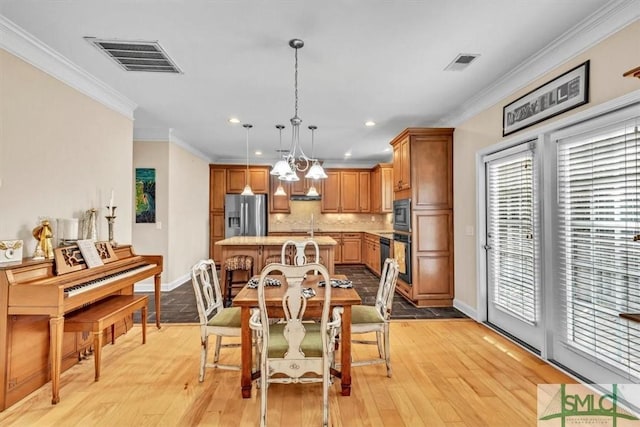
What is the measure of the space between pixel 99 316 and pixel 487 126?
418 cm

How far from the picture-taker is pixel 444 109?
4242 mm

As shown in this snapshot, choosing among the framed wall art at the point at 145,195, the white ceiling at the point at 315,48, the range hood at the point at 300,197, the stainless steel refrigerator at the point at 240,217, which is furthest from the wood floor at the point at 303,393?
the range hood at the point at 300,197

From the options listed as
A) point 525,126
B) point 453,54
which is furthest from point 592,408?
point 453,54

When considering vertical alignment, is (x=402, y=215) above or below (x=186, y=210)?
below

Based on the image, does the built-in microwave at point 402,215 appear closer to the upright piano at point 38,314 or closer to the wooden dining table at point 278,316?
the wooden dining table at point 278,316

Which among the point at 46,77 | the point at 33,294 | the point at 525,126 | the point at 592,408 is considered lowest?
the point at 592,408

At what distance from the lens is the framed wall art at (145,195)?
203 inches

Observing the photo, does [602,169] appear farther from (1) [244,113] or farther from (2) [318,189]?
(2) [318,189]

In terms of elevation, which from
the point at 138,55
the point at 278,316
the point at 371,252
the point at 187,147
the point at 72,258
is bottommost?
the point at 371,252

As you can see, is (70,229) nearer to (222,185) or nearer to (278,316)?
(278,316)

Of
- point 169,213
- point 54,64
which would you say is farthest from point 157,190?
point 54,64

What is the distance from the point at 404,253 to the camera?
4723mm

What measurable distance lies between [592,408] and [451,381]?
868 millimetres

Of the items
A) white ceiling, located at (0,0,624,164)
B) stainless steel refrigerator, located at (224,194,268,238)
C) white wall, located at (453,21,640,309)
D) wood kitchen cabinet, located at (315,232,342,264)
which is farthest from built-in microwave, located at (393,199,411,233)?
stainless steel refrigerator, located at (224,194,268,238)
